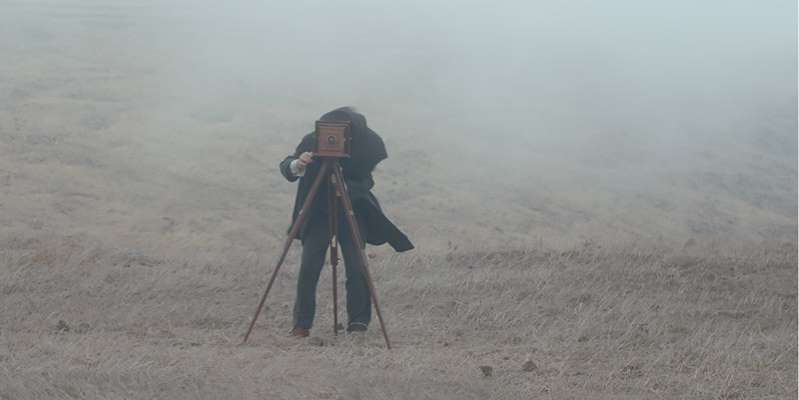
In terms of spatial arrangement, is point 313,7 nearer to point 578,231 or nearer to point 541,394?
point 578,231

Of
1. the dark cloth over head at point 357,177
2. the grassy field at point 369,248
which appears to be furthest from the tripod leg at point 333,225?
the grassy field at point 369,248

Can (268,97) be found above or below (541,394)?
below

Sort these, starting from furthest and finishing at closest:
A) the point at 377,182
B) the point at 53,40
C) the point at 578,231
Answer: the point at 53,40, the point at 377,182, the point at 578,231

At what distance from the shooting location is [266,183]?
20.2 meters

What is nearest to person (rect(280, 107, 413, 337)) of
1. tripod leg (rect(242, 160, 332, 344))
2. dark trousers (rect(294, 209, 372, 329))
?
dark trousers (rect(294, 209, 372, 329))

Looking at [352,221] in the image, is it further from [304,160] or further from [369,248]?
[369,248]

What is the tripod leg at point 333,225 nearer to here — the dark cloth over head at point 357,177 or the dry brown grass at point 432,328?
the dark cloth over head at point 357,177

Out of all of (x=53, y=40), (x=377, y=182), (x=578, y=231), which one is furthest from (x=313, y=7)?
(x=578, y=231)

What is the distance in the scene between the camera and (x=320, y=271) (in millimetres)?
7051

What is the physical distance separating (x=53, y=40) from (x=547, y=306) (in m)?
23.4

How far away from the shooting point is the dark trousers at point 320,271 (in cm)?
696

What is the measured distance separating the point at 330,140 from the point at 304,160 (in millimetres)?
195

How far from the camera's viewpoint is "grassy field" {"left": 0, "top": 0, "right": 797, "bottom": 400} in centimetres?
574

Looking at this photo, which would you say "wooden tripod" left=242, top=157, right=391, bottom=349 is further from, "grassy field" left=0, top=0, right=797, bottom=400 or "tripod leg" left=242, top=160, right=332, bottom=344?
"grassy field" left=0, top=0, right=797, bottom=400
